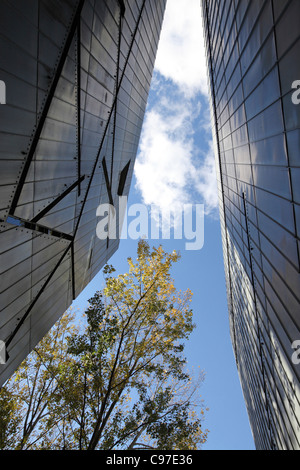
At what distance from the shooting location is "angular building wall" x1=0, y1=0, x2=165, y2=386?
652 cm

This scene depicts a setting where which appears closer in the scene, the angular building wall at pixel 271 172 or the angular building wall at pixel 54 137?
the angular building wall at pixel 54 137

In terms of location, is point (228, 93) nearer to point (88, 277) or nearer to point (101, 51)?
point (101, 51)

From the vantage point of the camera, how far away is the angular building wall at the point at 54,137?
6.52 metres

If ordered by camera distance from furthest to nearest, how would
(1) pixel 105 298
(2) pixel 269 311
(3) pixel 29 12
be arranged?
(1) pixel 105 298 < (2) pixel 269 311 < (3) pixel 29 12

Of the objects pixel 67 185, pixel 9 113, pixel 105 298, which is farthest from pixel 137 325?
pixel 9 113

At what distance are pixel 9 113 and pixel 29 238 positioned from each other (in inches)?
177

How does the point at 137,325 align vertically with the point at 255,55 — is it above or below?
below

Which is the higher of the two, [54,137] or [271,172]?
[54,137]

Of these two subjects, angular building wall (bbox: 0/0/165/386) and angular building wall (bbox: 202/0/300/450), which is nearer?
angular building wall (bbox: 0/0/165/386)

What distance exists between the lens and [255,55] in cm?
949

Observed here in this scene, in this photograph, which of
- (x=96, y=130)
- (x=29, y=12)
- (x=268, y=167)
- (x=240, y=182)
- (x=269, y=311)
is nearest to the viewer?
(x=29, y=12)

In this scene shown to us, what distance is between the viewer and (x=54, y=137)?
906 cm

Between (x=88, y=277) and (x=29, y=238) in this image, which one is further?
(x=88, y=277)

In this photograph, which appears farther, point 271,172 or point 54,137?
point 54,137
